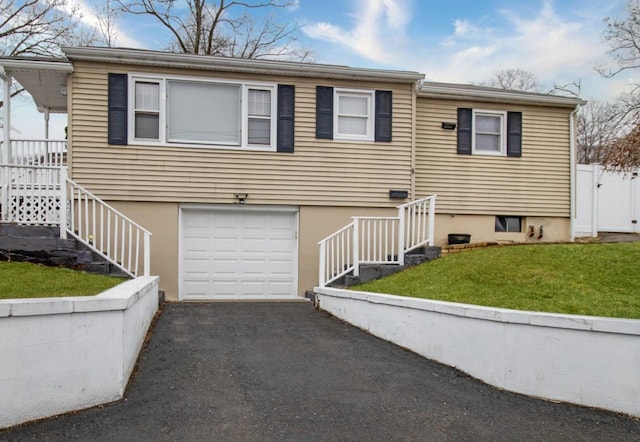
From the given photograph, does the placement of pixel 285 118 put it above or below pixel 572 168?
above

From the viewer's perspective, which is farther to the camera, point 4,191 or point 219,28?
point 219,28

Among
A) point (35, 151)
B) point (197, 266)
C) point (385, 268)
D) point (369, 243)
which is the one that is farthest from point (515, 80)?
point (35, 151)

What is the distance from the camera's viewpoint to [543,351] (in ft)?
14.6

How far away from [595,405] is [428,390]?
1.45 metres

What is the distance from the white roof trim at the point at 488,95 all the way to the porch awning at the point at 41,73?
24.4 ft

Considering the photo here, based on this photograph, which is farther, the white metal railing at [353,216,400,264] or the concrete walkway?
the white metal railing at [353,216,400,264]

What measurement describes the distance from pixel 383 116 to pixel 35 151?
7266mm

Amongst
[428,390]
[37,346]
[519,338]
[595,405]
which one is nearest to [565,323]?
[519,338]

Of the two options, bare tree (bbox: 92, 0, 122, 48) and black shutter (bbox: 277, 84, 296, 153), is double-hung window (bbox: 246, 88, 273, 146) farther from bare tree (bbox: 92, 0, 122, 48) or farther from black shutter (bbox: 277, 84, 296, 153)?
bare tree (bbox: 92, 0, 122, 48)

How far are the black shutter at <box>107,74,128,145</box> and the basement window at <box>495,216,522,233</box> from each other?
8797mm

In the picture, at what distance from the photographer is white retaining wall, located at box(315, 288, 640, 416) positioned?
13.6 feet

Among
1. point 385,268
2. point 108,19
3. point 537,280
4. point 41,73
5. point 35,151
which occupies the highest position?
point 108,19

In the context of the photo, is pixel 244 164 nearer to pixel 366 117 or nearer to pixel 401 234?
pixel 366 117

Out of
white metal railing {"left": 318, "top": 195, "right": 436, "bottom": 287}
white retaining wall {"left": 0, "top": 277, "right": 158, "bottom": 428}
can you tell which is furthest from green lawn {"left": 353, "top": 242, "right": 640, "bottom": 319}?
white retaining wall {"left": 0, "top": 277, "right": 158, "bottom": 428}
